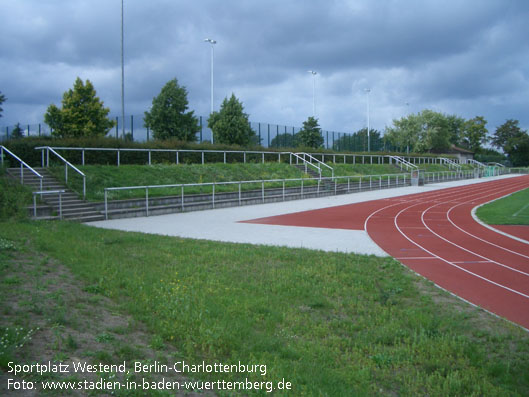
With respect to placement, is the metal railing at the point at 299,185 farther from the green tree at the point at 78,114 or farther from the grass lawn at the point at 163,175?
the green tree at the point at 78,114

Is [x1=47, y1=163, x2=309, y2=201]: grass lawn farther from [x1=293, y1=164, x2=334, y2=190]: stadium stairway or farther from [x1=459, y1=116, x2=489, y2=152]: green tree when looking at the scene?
[x1=459, y1=116, x2=489, y2=152]: green tree

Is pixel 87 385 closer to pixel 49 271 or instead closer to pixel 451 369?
pixel 451 369

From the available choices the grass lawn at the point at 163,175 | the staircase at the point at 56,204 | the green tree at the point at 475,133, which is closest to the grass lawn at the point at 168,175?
the grass lawn at the point at 163,175

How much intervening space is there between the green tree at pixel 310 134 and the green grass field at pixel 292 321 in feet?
137

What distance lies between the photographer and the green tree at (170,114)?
31.7 metres

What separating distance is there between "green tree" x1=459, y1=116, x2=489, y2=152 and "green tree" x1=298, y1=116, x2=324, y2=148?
70709 mm

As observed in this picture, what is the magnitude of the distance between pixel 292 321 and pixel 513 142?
4533 inches

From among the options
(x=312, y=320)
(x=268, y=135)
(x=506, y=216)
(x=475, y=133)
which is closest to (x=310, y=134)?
(x=268, y=135)

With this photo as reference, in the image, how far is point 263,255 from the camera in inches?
365

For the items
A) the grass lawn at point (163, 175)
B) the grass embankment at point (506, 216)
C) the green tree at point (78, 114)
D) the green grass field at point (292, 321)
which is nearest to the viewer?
the green grass field at point (292, 321)

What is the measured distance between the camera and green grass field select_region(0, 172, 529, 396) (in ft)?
13.5

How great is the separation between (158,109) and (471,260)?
86.4ft

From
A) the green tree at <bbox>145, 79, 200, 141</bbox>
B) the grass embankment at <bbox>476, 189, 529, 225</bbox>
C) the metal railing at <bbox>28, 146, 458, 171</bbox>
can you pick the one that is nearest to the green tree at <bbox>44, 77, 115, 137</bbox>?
the green tree at <bbox>145, 79, 200, 141</bbox>

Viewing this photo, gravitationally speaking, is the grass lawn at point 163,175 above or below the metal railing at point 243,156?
below
